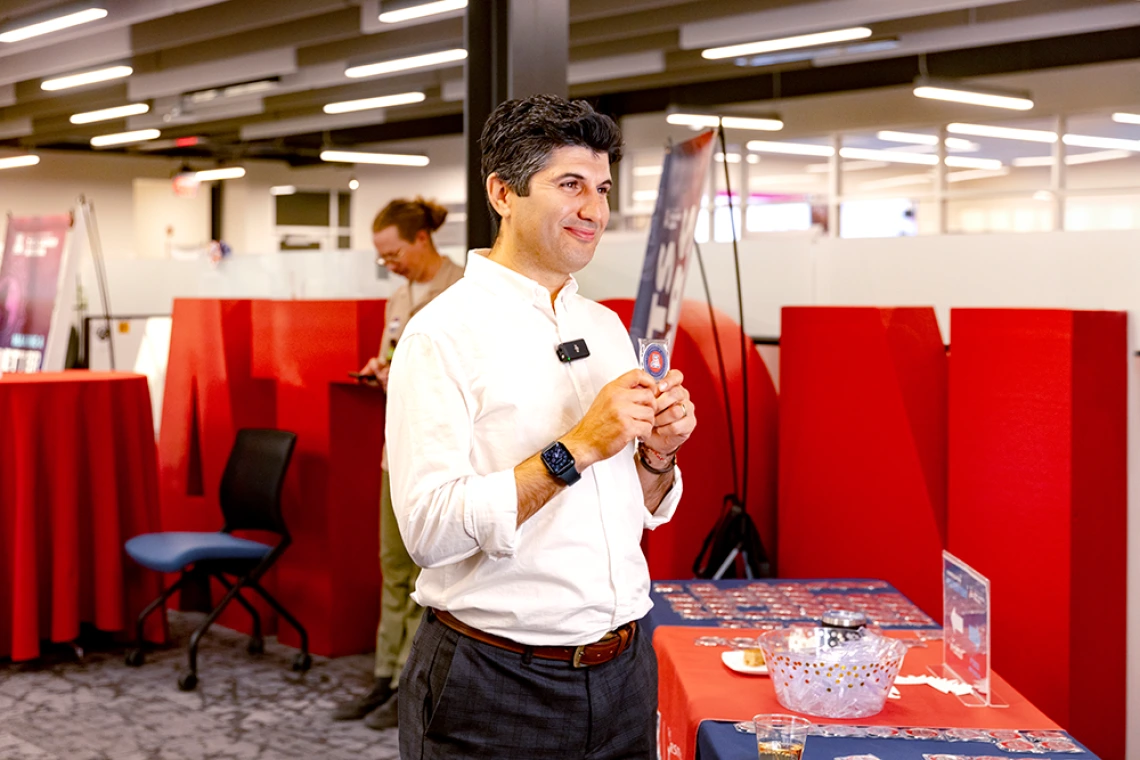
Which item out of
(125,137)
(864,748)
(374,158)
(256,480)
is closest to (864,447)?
(864,748)

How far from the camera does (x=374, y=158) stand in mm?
17844

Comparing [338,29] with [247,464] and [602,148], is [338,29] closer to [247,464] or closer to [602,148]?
[247,464]

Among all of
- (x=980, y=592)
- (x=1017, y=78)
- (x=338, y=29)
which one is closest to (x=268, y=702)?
(x=980, y=592)

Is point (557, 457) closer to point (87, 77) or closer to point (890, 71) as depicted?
point (87, 77)

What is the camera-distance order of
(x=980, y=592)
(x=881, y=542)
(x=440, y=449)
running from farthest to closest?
(x=881, y=542) < (x=980, y=592) < (x=440, y=449)

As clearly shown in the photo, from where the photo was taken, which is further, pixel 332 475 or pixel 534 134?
pixel 332 475

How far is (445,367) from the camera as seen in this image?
137cm

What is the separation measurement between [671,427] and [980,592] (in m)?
0.79

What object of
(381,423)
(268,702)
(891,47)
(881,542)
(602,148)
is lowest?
(268,702)

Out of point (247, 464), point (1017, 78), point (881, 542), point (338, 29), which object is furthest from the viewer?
point (1017, 78)

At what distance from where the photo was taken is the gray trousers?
1.42 metres

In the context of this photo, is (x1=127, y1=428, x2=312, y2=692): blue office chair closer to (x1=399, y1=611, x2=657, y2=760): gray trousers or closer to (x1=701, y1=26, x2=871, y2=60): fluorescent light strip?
(x1=399, y1=611, x2=657, y2=760): gray trousers

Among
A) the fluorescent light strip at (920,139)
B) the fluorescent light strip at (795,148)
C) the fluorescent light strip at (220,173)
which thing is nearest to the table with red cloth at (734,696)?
the fluorescent light strip at (920,139)

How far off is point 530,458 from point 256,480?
322cm
